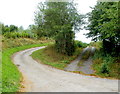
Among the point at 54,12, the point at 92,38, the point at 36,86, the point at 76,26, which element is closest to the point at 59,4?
the point at 54,12

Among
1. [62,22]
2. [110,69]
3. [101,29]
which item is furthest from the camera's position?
[62,22]

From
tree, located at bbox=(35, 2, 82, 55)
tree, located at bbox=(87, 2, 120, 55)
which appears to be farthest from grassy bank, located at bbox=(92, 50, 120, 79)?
tree, located at bbox=(35, 2, 82, 55)

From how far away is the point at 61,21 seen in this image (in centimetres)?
2259

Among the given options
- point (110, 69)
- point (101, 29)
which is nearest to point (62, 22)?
point (101, 29)

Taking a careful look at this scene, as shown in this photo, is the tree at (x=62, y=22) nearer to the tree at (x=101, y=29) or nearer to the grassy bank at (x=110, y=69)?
the tree at (x=101, y=29)

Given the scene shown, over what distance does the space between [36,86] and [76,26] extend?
15.9m

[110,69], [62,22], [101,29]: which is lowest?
[110,69]

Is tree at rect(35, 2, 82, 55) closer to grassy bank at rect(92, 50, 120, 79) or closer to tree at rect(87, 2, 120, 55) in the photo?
tree at rect(87, 2, 120, 55)

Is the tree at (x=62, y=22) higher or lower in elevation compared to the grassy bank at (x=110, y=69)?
higher

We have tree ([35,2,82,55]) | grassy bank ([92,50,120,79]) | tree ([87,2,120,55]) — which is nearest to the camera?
grassy bank ([92,50,120,79])

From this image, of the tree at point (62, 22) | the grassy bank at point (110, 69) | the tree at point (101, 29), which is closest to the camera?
the grassy bank at point (110, 69)

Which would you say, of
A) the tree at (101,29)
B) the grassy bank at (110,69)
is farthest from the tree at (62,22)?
the grassy bank at (110,69)

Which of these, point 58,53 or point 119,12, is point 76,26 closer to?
point 58,53

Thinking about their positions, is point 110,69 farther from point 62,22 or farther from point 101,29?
point 62,22
